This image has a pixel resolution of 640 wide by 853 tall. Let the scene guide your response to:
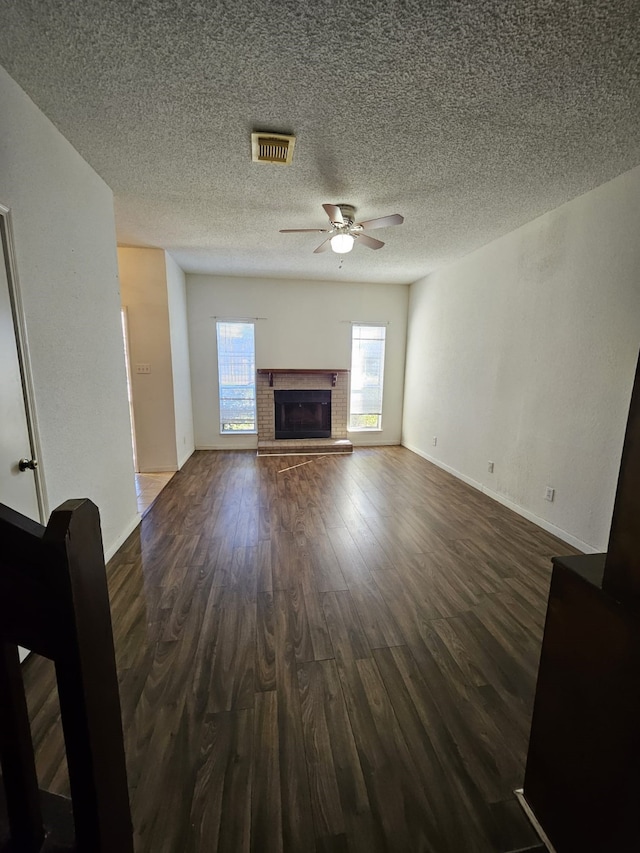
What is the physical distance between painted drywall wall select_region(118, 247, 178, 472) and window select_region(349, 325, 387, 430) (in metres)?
2.88

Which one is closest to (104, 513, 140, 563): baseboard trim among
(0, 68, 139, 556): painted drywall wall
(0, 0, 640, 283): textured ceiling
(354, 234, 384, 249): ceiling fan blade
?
(0, 68, 139, 556): painted drywall wall

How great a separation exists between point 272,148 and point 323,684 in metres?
2.82

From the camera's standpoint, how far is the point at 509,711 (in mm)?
1405

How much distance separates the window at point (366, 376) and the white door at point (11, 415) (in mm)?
4650

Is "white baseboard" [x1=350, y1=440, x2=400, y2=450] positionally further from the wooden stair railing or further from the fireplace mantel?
the wooden stair railing

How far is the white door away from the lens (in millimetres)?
1495

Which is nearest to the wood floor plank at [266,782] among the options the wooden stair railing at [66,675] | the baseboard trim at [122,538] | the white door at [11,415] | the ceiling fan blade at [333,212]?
the wooden stair railing at [66,675]

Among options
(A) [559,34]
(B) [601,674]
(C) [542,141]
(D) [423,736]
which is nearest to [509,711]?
(D) [423,736]

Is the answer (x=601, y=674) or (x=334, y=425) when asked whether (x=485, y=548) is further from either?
(x=334, y=425)

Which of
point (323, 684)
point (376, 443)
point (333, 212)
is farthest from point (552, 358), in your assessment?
point (376, 443)

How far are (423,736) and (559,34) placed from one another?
108 inches

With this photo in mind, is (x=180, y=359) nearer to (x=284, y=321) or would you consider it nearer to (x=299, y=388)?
(x=284, y=321)

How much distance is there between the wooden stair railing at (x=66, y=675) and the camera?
1.44 feet

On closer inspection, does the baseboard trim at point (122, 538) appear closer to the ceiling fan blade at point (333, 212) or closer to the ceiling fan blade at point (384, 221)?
the ceiling fan blade at point (333, 212)
